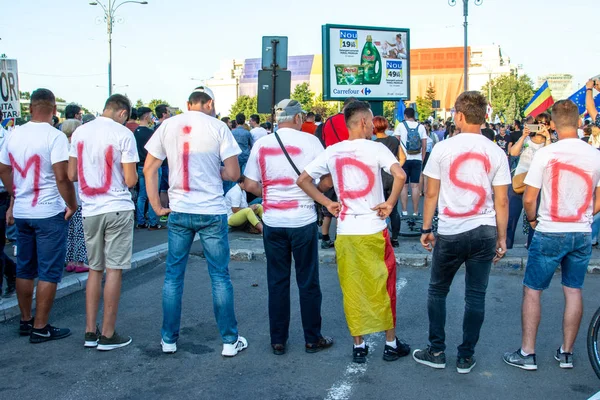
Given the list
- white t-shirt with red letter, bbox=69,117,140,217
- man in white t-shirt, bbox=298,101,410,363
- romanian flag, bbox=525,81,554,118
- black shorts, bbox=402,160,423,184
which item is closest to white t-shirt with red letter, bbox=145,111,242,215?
white t-shirt with red letter, bbox=69,117,140,217

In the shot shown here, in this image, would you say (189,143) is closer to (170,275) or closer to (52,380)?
(170,275)

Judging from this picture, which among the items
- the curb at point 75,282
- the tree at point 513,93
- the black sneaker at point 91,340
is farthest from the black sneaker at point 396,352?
the tree at point 513,93

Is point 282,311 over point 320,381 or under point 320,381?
over

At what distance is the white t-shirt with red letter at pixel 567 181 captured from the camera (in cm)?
427

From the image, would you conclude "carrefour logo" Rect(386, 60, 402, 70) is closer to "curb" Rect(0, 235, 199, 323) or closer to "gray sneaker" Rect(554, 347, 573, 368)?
"curb" Rect(0, 235, 199, 323)

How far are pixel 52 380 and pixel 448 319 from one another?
10.9ft

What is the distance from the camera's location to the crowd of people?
424 centimetres

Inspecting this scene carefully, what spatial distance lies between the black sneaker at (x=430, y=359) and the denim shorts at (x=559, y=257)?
851 millimetres

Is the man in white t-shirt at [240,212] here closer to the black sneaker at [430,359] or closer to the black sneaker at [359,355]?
the black sneaker at [359,355]

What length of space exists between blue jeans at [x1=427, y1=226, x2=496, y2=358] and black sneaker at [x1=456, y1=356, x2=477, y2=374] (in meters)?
0.03

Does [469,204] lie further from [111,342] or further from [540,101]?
[540,101]

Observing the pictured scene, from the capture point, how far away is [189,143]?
15.0ft

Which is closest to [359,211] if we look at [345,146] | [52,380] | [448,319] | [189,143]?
[345,146]

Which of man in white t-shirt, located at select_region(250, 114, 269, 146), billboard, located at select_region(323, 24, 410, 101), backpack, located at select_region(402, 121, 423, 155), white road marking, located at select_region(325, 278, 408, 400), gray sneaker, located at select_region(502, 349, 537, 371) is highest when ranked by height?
billboard, located at select_region(323, 24, 410, 101)
